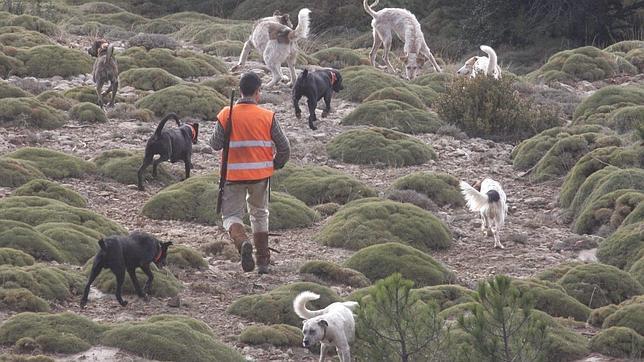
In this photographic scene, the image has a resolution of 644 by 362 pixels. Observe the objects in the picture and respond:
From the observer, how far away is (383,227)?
15500 millimetres

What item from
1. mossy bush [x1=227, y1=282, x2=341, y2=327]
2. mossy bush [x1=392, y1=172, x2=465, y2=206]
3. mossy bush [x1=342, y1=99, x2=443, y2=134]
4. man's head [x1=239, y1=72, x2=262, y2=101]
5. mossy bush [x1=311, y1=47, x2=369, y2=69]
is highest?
man's head [x1=239, y1=72, x2=262, y2=101]

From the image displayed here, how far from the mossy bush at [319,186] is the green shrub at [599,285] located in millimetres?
4527

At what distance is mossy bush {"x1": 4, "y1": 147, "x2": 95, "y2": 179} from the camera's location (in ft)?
56.4

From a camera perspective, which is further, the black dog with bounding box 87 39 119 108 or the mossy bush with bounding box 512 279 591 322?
the black dog with bounding box 87 39 119 108

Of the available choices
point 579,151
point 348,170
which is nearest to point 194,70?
point 348,170

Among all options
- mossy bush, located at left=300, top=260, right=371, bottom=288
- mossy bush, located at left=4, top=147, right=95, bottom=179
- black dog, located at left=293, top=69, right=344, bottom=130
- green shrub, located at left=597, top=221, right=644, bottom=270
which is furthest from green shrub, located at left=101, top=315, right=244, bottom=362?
black dog, located at left=293, top=69, right=344, bottom=130

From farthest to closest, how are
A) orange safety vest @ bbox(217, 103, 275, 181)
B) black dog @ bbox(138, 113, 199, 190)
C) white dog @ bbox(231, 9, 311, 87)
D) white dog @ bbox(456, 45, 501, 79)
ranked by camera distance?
white dog @ bbox(456, 45, 501, 79) → white dog @ bbox(231, 9, 311, 87) → black dog @ bbox(138, 113, 199, 190) → orange safety vest @ bbox(217, 103, 275, 181)

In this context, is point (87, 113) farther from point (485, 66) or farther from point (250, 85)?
point (250, 85)

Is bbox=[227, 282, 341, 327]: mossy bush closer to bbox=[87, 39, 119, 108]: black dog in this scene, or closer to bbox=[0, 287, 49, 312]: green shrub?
bbox=[0, 287, 49, 312]: green shrub

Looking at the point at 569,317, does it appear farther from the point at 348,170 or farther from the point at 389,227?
the point at 348,170

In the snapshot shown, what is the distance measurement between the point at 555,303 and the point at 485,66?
12259 millimetres

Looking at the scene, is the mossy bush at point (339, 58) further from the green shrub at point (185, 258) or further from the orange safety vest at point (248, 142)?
the orange safety vest at point (248, 142)

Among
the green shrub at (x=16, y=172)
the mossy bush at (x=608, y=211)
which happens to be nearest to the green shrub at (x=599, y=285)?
the mossy bush at (x=608, y=211)

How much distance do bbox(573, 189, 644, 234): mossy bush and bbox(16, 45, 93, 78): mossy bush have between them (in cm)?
1148
